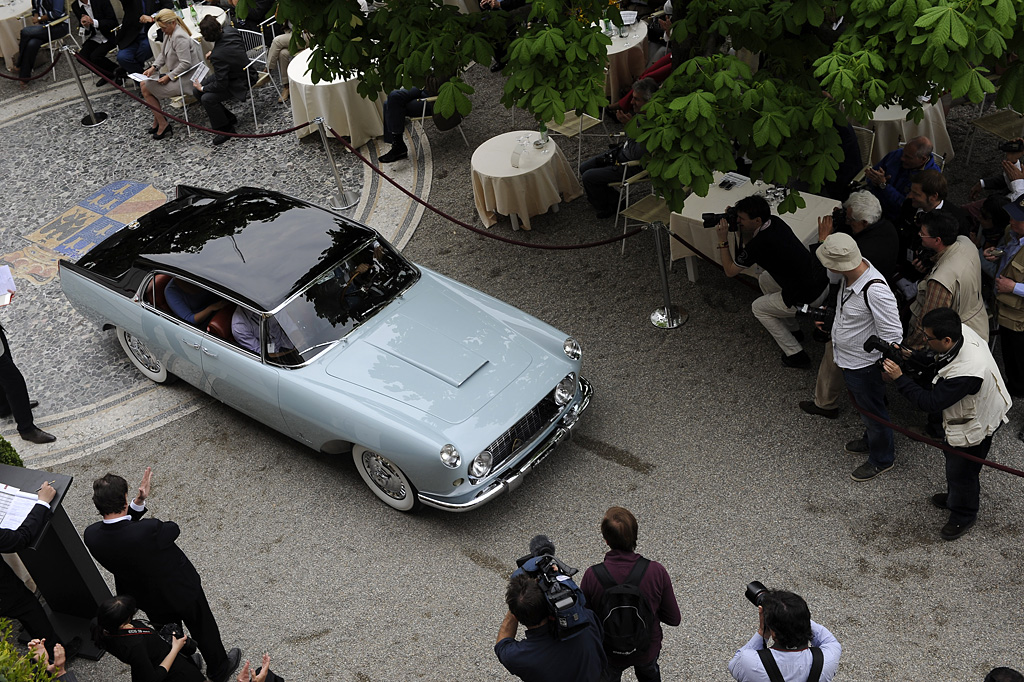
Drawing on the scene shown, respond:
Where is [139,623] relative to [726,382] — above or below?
above

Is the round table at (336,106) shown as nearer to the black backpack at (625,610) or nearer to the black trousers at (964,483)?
the black trousers at (964,483)

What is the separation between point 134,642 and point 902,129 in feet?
27.0

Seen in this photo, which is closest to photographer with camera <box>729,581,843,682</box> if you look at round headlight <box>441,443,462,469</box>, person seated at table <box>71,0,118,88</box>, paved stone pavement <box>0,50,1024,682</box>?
paved stone pavement <box>0,50,1024,682</box>

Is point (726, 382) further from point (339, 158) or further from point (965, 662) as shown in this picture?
point (339, 158)

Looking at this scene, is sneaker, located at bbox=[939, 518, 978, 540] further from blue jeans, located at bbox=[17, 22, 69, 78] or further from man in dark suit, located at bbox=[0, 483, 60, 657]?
blue jeans, located at bbox=[17, 22, 69, 78]

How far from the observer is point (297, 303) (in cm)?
696

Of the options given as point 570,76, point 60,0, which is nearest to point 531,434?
point 570,76

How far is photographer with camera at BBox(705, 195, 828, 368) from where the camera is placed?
6.83 metres

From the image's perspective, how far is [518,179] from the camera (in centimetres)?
921

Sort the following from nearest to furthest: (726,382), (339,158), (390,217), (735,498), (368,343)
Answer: (735,498)
(368,343)
(726,382)
(390,217)
(339,158)

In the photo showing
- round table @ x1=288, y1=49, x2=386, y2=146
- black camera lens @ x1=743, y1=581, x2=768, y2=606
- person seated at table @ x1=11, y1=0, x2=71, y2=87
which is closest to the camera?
black camera lens @ x1=743, y1=581, x2=768, y2=606

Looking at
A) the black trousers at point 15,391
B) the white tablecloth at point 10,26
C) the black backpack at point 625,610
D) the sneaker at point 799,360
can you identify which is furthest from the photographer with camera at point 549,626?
the white tablecloth at point 10,26

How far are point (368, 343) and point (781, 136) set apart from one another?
3314mm

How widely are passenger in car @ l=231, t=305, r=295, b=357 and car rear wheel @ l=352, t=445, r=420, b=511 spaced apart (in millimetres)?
954
